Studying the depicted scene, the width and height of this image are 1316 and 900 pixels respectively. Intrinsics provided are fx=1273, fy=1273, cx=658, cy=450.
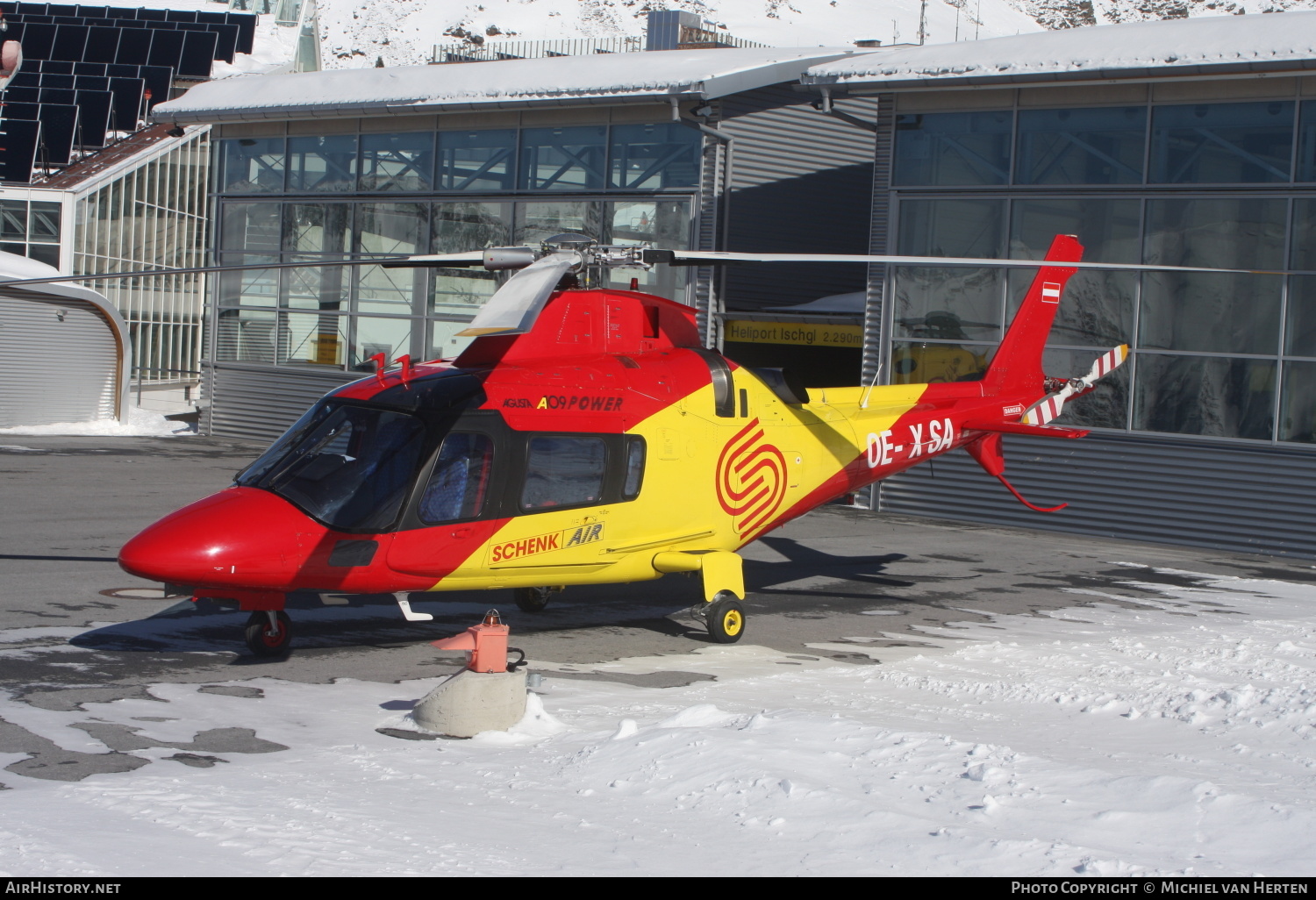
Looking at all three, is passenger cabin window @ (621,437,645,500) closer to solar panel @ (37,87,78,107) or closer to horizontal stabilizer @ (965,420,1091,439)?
horizontal stabilizer @ (965,420,1091,439)

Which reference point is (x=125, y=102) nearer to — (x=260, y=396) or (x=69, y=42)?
(x=69, y=42)

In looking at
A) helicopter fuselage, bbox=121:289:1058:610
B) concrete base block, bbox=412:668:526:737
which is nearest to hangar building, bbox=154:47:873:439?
helicopter fuselage, bbox=121:289:1058:610

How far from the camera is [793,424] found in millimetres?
11055

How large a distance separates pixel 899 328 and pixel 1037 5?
144227mm

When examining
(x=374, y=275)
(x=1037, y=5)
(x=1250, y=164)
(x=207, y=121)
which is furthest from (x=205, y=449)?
(x=1037, y=5)

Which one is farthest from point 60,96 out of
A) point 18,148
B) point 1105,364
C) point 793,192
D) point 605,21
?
point 605,21

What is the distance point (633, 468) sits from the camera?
32.1 feet

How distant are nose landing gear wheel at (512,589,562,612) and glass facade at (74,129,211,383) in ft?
87.8

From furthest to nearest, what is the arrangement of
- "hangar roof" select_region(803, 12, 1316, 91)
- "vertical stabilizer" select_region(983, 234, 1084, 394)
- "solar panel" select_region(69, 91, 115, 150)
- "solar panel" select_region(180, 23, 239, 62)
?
1. "solar panel" select_region(180, 23, 239, 62)
2. "solar panel" select_region(69, 91, 115, 150)
3. "hangar roof" select_region(803, 12, 1316, 91)
4. "vertical stabilizer" select_region(983, 234, 1084, 394)

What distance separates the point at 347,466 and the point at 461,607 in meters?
2.66

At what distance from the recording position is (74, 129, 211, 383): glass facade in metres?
35.1

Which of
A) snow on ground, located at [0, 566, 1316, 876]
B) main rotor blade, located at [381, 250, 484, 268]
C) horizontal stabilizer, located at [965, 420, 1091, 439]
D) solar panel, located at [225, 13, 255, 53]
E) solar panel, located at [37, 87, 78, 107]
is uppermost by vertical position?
solar panel, located at [225, 13, 255, 53]

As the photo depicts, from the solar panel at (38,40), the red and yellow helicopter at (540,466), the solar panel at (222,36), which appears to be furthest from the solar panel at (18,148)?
the red and yellow helicopter at (540,466)

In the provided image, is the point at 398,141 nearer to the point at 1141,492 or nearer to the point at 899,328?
the point at 899,328
